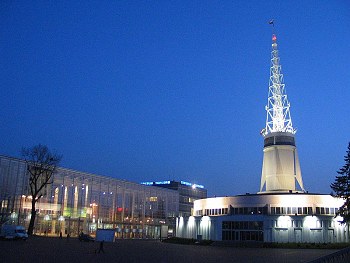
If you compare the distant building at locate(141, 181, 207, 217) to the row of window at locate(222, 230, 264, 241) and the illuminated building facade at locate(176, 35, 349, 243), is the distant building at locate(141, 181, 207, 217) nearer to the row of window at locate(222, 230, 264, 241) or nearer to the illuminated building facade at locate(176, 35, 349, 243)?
the illuminated building facade at locate(176, 35, 349, 243)

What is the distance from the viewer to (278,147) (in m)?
87.0

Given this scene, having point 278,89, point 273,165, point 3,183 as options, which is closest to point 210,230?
point 273,165

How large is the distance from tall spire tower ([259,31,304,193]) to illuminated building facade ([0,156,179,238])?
44438 millimetres

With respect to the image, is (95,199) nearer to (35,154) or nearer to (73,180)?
(73,180)

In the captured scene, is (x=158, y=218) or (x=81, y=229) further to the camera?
(x=158, y=218)

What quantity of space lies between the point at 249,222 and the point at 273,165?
1643 cm

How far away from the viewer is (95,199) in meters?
110

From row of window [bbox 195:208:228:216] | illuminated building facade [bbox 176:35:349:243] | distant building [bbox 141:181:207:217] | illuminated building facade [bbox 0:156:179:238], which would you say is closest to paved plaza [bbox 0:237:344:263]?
illuminated building facade [bbox 176:35:349:243]

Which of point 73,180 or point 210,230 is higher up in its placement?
point 73,180

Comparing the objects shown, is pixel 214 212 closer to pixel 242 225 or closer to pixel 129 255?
pixel 242 225

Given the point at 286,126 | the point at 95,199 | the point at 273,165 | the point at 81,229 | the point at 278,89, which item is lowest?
the point at 81,229

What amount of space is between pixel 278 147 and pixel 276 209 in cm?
1669

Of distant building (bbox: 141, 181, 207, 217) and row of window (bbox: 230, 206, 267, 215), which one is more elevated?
distant building (bbox: 141, 181, 207, 217)

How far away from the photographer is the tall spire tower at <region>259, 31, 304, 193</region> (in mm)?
84125
